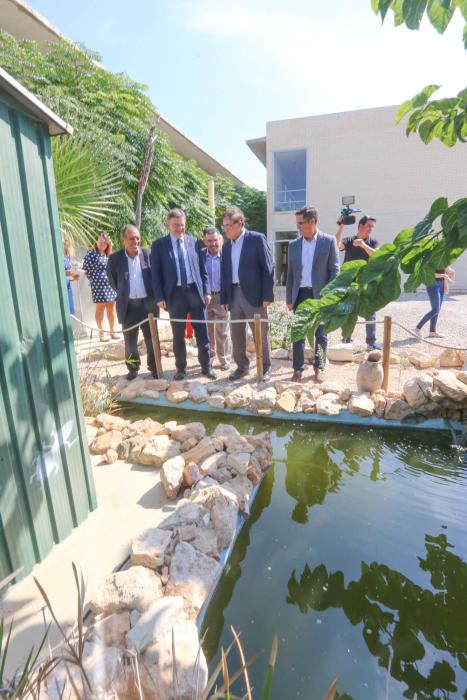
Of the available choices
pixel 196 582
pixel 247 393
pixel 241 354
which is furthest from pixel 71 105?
pixel 196 582

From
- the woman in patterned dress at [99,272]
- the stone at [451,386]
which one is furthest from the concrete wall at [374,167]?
the stone at [451,386]

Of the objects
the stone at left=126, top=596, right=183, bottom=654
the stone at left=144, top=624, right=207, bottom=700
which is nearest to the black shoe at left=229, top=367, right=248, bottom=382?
the stone at left=126, top=596, right=183, bottom=654

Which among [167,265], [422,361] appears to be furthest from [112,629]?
[422,361]

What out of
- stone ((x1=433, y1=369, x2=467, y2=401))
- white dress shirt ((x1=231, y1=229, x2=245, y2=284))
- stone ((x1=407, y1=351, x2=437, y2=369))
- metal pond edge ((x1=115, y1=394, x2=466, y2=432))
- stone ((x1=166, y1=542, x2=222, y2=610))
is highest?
white dress shirt ((x1=231, y1=229, x2=245, y2=284))

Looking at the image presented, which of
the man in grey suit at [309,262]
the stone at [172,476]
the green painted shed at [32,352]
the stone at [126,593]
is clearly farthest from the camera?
the man in grey suit at [309,262]

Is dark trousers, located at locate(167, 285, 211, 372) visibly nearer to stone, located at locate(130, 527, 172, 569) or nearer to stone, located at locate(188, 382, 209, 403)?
stone, located at locate(188, 382, 209, 403)

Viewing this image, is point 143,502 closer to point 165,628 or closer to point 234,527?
point 234,527

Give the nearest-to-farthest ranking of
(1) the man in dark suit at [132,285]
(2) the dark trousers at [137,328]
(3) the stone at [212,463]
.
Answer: (3) the stone at [212,463], (1) the man in dark suit at [132,285], (2) the dark trousers at [137,328]

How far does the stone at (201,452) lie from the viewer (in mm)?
2863

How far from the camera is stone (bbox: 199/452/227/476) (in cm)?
273

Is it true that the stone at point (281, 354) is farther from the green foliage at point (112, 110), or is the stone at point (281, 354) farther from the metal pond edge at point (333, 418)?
the green foliage at point (112, 110)

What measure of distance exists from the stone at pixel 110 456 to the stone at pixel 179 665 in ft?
5.40

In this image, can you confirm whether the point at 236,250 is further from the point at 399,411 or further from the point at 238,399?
the point at 399,411

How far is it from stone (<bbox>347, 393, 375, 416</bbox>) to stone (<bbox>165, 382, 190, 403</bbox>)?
168cm
